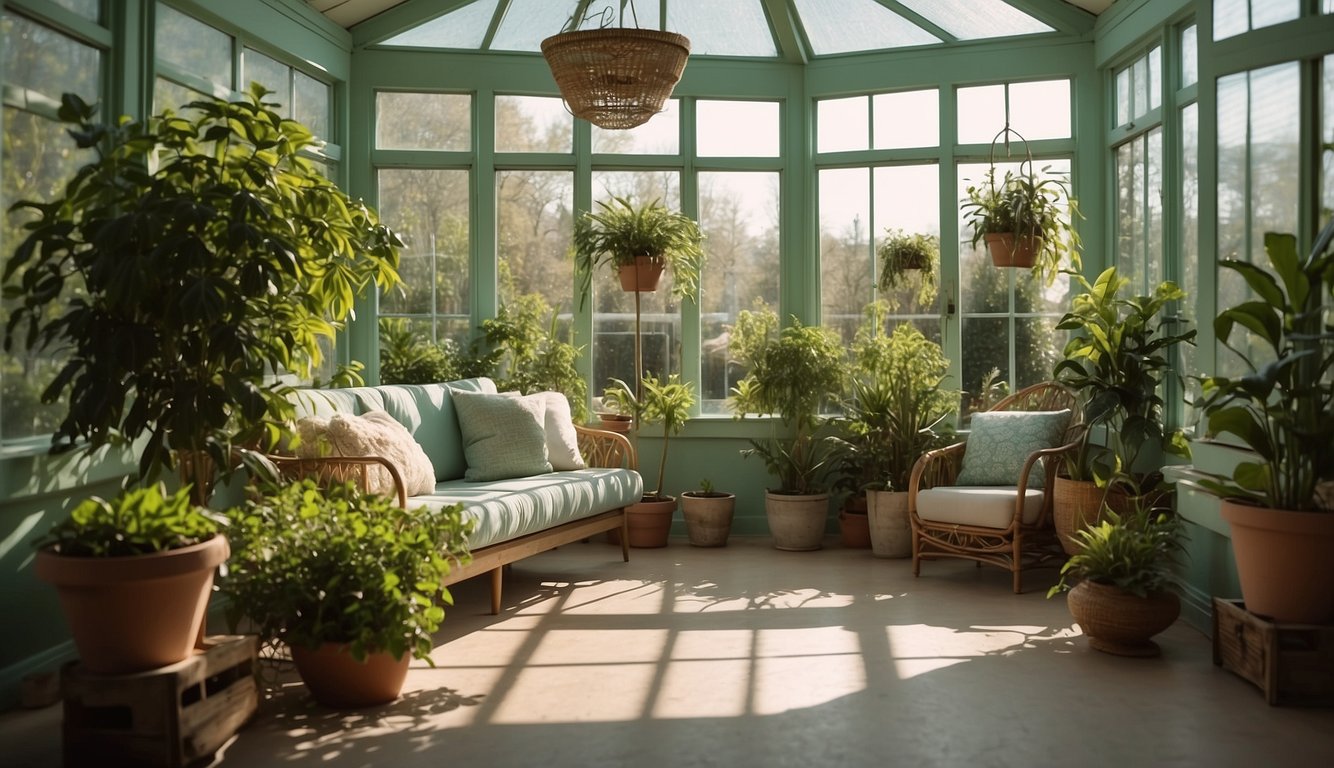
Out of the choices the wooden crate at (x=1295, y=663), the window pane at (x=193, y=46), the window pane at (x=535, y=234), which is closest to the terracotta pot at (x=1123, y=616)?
the wooden crate at (x=1295, y=663)

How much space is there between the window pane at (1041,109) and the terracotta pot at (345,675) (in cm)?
487

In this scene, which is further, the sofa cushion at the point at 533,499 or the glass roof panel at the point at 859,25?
the glass roof panel at the point at 859,25

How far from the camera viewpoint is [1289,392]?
12.3 feet

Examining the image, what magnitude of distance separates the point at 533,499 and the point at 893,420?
2275 millimetres

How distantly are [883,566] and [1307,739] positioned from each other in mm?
2855

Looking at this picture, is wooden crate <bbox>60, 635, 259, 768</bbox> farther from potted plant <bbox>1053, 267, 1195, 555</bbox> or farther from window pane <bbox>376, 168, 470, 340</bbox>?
window pane <bbox>376, 168, 470, 340</bbox>

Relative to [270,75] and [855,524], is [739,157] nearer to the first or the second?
[855,524]

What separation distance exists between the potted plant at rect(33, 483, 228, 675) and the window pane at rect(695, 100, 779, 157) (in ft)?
15.2

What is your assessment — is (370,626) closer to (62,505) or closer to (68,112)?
(62,505)

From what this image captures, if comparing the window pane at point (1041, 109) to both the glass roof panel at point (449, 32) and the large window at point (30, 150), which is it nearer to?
the glass roof panel at point (449, 32)

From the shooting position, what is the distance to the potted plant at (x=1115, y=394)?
5203mm

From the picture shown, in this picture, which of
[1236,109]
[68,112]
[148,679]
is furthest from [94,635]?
[1236,109]

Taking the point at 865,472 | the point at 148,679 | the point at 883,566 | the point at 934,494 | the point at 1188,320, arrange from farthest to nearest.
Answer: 1. the point at 865,472
2. the point at 883,566
3. the point at 934,494
4. the point at 1188,320
5. the point at 148,679

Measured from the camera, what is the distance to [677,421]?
6.74 metres
